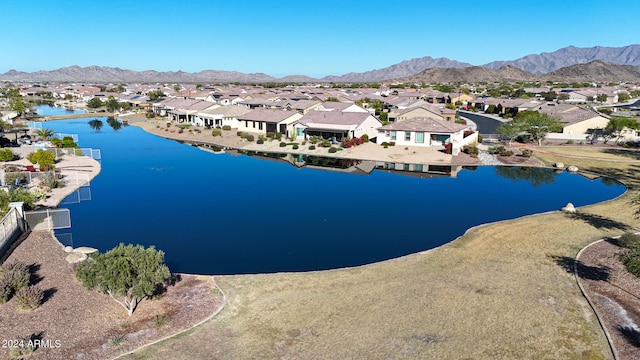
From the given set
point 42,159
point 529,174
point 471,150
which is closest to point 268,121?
point 471,150

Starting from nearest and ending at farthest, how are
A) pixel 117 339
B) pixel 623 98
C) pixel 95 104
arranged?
pixel 117 339
pixel 95 104
pixel 623 98

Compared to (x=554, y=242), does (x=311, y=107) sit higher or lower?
higher

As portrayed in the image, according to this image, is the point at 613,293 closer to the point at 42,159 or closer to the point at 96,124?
the point at 42,159

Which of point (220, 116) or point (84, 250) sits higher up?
point (220, 116)

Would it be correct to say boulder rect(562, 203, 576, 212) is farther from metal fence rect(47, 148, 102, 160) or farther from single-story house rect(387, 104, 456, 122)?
metal fence rect(47, 148, 102, 160)

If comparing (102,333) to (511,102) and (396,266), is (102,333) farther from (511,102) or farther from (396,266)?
(511,102)

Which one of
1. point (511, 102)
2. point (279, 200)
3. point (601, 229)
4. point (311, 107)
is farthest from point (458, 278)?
point (511, 102)

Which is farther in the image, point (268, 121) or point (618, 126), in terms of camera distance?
point (268, 121)
